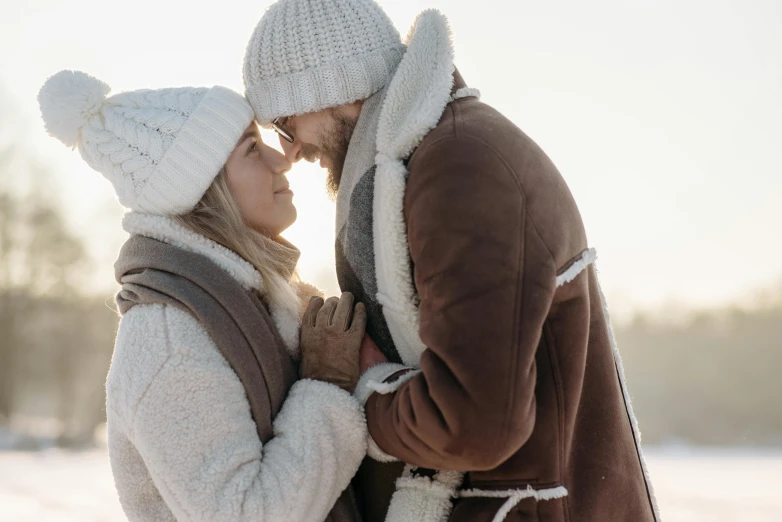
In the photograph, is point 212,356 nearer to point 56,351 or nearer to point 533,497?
point 533,497

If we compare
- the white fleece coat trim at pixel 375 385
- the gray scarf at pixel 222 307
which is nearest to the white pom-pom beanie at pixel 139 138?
the gray scarf at pixel 222 307

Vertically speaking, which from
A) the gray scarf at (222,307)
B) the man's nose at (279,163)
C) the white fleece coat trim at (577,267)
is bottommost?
the gray scarf at (222,307)

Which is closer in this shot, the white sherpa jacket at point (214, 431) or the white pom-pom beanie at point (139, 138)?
the white sherpa jacket at point (214, 431)

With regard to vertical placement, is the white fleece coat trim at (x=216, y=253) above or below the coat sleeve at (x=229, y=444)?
above

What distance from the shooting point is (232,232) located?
2.05 meters

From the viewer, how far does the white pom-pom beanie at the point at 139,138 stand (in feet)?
6.48

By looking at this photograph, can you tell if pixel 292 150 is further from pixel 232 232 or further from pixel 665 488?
pixel 665 488

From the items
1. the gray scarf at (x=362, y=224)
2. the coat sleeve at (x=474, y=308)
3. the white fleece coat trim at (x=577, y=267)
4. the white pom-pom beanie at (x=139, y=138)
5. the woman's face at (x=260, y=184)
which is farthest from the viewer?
the woman's face at (x=260, y=184)

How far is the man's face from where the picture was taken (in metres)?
2.04

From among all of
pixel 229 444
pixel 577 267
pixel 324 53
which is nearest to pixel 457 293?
pixel 577 267

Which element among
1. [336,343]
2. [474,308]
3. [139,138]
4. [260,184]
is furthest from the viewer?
[260,184]

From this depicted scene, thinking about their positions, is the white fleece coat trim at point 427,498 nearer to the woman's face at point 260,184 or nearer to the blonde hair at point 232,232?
the blonde hair at point 232,232

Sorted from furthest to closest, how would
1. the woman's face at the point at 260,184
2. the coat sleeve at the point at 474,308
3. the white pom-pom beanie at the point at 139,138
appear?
the woman's face at the point at 260,184 < the white pom-pom beanie at the point at 139,138 < the coat sleeve at the point at 474,308

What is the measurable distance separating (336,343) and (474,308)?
0.53 m
